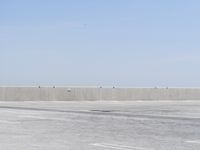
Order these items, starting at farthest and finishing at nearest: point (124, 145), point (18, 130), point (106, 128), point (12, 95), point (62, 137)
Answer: point (12, 95) < point (106, 128) < point (18, 130) < point (62, 137) < point (124, 145)

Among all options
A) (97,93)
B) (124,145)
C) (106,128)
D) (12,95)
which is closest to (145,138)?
(124,145)

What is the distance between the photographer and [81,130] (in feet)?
67.4

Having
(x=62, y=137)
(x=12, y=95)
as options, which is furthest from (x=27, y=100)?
(x=62, y=137)

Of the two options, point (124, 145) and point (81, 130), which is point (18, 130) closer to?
point (81, 130)

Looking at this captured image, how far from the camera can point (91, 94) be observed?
199 ft

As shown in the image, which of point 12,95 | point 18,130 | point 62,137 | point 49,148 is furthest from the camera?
point 12,95

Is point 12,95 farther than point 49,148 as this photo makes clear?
Yes

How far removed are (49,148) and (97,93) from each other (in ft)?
153

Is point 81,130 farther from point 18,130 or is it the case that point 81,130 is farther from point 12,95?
point 12,95

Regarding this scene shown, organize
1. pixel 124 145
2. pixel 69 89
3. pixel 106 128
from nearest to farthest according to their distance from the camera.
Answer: pixel 124 145
pixel 106 128
pixel 69 89

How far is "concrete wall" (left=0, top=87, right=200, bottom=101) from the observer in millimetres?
55062

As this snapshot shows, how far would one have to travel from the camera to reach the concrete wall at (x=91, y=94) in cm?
5506

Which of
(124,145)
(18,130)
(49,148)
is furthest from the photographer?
(18,130)

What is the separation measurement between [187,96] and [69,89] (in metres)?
19.2
